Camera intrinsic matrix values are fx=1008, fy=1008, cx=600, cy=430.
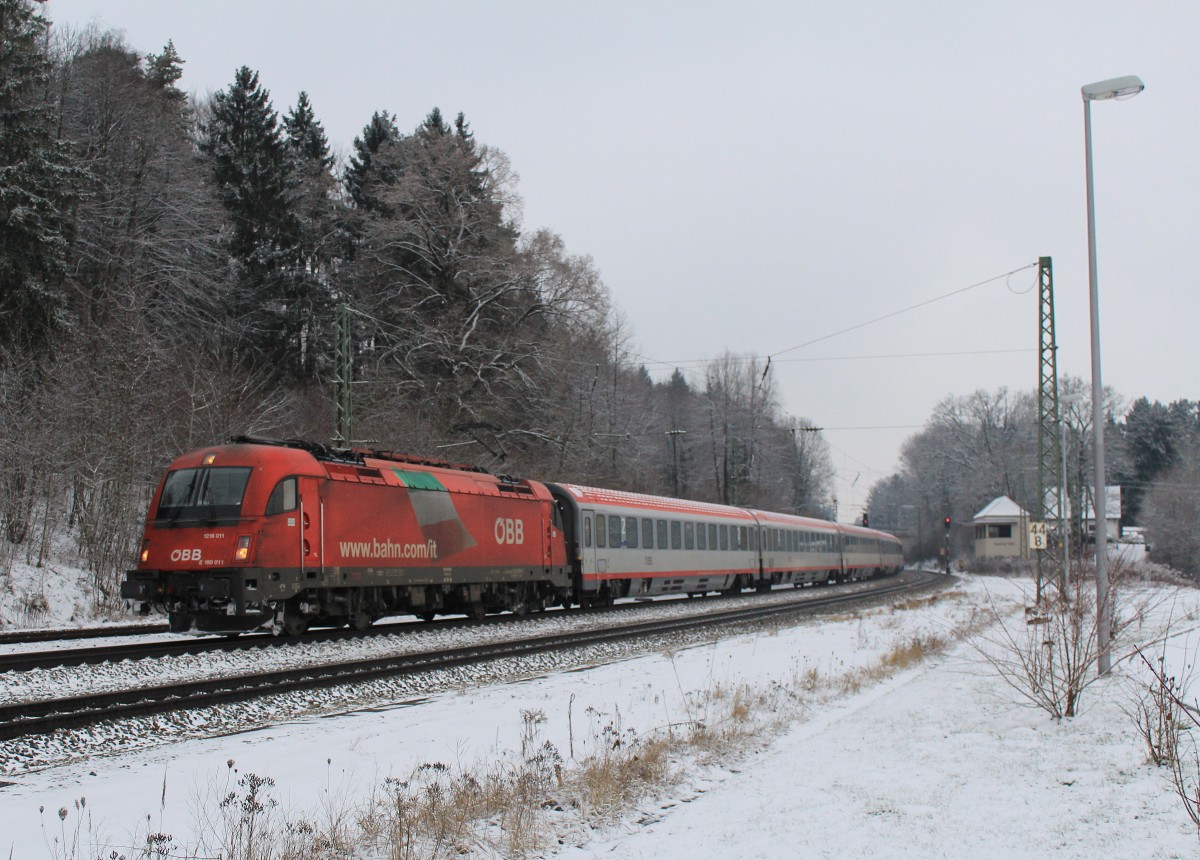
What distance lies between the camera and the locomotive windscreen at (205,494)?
1471 cm

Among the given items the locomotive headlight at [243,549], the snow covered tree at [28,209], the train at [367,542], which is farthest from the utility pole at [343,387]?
the snow covered tree at [28,209]

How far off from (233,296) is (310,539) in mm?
30134

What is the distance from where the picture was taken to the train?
14.5m

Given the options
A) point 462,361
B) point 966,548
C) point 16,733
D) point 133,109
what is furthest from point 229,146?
point 966,548

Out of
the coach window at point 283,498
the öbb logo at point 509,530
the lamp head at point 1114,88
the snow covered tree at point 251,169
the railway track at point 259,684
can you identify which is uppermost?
the snow covered tree at point 251,169

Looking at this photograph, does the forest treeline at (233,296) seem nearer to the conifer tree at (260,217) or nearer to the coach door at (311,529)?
the conifer tree at (260,217)

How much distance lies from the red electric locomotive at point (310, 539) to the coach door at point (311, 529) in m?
0.02

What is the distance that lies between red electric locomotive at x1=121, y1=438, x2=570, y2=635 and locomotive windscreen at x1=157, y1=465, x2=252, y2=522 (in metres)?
0.02

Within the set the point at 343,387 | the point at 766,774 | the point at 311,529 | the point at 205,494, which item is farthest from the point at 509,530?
the point at 766,774

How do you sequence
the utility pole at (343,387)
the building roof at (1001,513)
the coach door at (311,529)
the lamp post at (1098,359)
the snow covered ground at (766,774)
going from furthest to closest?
the building roof at (1001,513) < the utility pole at (343,387) < the coach door at (311,529) < the lamp post at (1098,359) < the snow covered ground at (766,774)

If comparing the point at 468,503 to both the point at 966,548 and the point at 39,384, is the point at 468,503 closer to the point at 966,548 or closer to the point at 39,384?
the point at 39,384

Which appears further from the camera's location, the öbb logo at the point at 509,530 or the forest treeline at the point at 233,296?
the forest treeline at the point at 233,296

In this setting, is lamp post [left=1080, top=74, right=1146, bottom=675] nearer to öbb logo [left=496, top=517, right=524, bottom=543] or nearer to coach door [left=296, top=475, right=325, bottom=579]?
coach door [left=296, top=475, right=325, bottom=579]

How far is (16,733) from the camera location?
27.4ft
